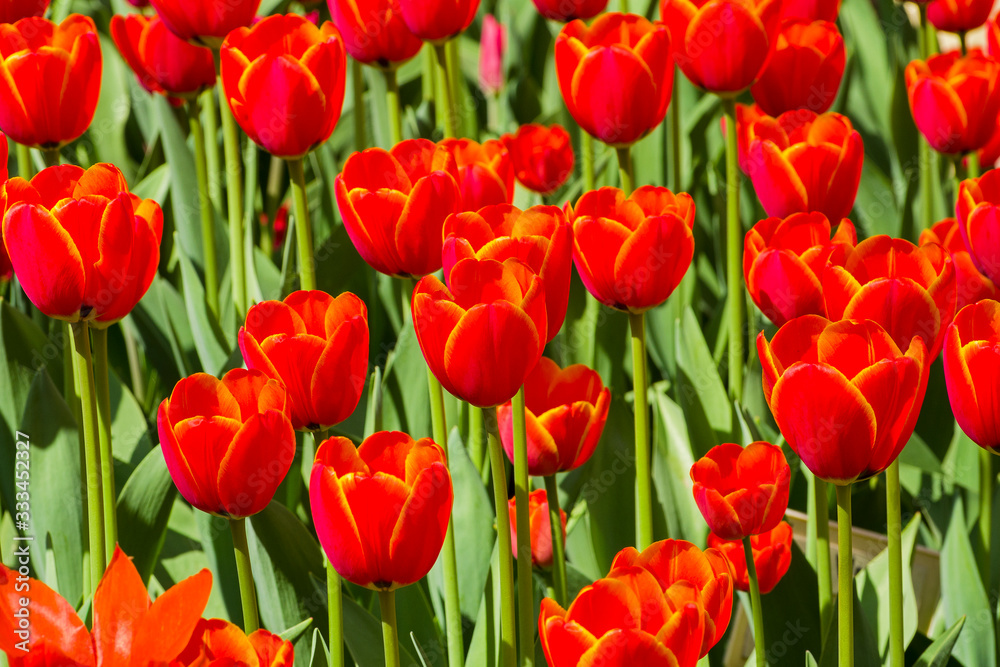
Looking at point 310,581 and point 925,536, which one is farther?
point 925,536

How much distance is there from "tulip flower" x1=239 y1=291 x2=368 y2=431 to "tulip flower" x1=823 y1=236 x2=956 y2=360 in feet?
1.10

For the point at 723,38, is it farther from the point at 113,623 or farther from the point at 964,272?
the point at 113,623

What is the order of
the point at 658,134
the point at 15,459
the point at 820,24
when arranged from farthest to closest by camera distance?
the point at 658,134, the point at 820,24, the point at 15,459

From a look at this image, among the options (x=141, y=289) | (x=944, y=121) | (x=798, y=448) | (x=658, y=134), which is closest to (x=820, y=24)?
(x=944, y=121)

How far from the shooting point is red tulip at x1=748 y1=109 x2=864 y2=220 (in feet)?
3.33

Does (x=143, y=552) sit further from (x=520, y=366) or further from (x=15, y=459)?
(x=520, y=366)

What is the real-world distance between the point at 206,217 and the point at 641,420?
0.73 m

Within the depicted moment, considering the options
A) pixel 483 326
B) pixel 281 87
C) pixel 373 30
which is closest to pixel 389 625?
pixel 483 326

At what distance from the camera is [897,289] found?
0.73 m

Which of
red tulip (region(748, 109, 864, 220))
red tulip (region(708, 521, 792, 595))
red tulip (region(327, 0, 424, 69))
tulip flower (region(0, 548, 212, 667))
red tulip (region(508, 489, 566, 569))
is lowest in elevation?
red tulip (region(708, 521, 792, 595))

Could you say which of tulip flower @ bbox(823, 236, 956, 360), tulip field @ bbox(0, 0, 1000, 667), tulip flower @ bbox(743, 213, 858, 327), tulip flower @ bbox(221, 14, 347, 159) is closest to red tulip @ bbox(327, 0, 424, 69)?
tulip field @ bbox(0, 0, 1000, 667)

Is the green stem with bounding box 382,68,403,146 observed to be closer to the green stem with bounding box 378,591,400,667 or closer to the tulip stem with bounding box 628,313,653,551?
the tulip stem with bounding box 628,313,653,551

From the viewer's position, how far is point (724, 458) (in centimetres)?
83

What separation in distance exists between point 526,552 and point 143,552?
434 mm
